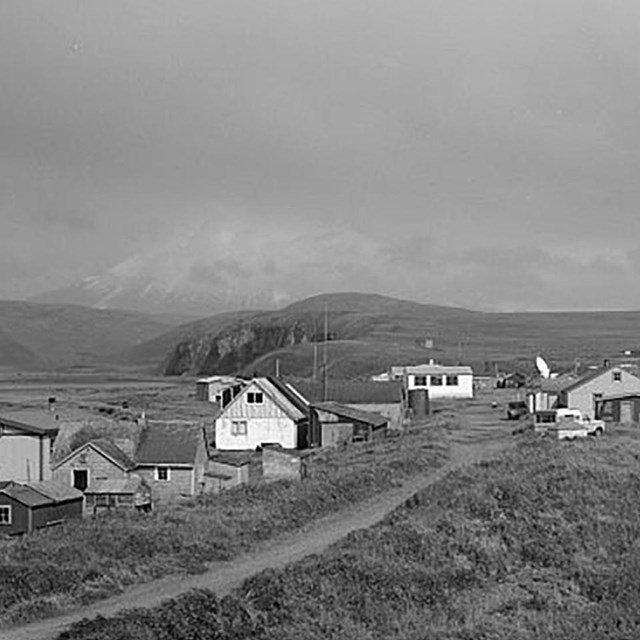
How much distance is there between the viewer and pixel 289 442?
42.9 m

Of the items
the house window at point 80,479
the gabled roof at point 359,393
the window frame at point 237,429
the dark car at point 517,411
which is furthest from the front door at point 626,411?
the house window at point 80,479

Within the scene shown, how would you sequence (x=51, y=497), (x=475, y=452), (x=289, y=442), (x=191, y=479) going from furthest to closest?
(x=289, y=442), (x=475, y=452), (x=191, y=479), (x=51, y=497)

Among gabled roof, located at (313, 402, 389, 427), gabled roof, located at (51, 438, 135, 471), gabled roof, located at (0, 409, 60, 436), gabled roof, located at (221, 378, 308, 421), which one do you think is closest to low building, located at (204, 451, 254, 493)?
gabled roof, located at (51, 438, 135, 471)

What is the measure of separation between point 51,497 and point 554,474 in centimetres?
1141

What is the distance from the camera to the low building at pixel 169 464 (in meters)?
31.5

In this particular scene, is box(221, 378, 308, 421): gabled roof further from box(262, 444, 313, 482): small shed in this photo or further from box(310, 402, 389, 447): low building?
box(262, 444, 313, 482): small shed

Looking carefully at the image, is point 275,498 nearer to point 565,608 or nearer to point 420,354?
point 565,608

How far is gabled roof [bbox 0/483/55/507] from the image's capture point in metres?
26.2

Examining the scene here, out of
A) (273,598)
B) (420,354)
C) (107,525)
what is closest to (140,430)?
(107,525)

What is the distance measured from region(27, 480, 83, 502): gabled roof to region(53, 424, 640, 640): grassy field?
8718 mm

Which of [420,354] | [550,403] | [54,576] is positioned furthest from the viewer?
[420,354]

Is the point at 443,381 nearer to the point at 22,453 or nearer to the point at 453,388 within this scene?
the point at 453,388

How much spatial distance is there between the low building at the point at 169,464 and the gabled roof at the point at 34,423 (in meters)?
3.89

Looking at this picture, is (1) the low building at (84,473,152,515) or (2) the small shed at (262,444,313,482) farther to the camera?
(2) the small shed at (262,444,313,482)
